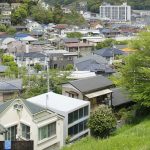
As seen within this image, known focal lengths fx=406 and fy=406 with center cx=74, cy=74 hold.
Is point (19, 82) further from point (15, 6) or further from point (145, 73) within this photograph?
point (15, 6)

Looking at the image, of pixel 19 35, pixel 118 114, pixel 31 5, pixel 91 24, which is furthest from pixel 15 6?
pixel 118 114

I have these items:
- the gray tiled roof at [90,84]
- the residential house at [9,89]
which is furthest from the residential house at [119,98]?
the residential house at [9,89]

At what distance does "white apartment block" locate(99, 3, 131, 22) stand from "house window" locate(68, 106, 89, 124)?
Result: 67.8m

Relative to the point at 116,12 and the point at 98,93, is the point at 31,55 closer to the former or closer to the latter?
the point at 98,93

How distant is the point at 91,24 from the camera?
6525cm

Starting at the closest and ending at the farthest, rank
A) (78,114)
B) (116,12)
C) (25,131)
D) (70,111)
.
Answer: (25,131), (70,111), (78,114), (116,12)

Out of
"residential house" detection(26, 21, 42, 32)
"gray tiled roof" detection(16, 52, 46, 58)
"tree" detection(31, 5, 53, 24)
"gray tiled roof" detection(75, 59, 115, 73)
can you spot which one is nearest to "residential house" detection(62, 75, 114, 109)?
"gray tiled roof" detection(75, 59, 115, 73)

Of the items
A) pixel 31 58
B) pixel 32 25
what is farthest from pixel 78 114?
pixel 32 25

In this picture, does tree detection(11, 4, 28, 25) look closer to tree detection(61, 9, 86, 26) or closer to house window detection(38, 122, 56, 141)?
tree detection(61, 9, 86, 26)

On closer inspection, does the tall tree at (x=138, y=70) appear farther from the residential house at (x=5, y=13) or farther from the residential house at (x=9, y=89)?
the residential house at (x=5, y=13)

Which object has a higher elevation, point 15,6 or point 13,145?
point 15,6

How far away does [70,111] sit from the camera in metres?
13.7

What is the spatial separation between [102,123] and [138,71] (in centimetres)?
306

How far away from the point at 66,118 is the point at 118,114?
12.6ft
